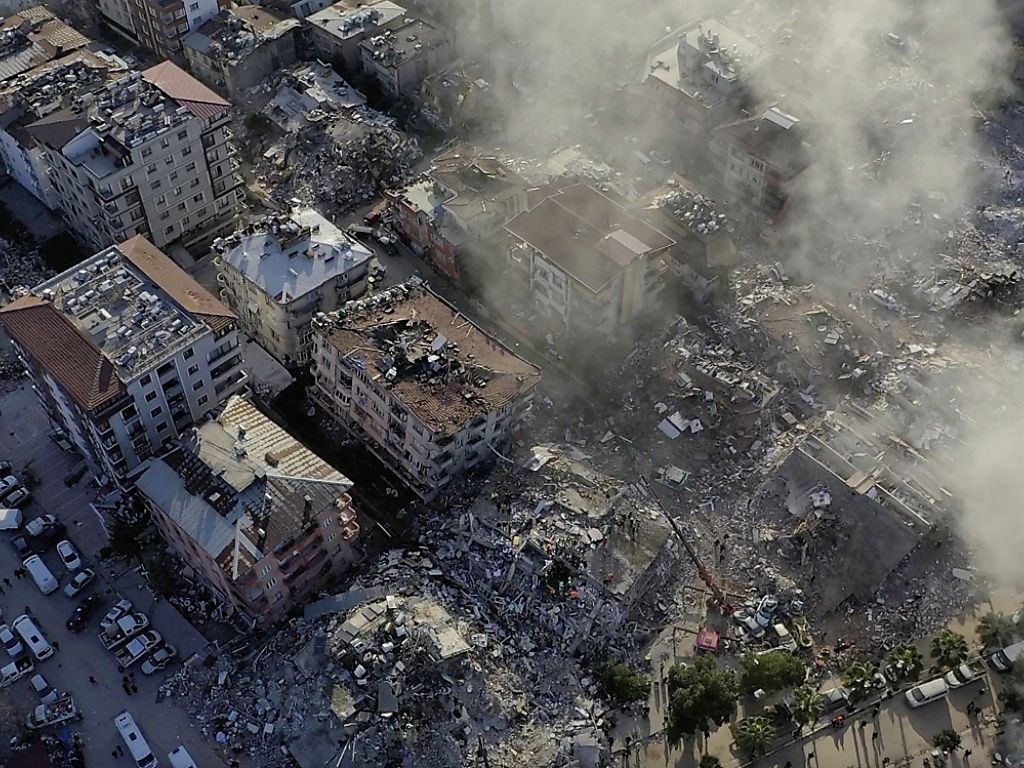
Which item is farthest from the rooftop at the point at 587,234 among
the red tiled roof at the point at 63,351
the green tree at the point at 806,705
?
the red tiled roof at the point at 63,351

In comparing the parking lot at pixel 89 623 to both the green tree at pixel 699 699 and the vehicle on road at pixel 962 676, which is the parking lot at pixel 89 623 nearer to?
the green tree at pixel 699 699

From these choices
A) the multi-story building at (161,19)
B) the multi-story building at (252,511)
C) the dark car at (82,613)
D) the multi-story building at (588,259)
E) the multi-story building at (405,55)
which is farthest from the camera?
the multi-story building at (161,19)

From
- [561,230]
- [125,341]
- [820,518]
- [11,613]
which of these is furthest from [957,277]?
[11,613]

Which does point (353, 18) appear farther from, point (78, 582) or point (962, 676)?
point (962, 676)

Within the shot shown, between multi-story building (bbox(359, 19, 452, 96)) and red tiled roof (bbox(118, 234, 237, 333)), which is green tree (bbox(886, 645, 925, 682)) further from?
multi-story building (bbox(359, 19, 452, 96))

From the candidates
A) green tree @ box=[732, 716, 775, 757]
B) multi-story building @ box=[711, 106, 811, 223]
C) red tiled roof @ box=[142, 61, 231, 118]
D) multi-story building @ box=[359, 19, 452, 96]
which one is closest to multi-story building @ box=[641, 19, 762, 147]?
multi-story building @ box=[711, 106, 811, 223]
